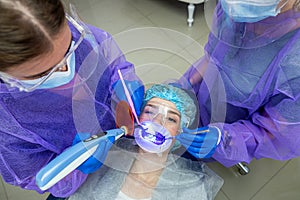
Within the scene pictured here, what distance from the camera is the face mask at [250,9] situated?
807mm

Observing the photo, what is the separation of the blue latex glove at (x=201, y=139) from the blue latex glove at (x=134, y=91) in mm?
191

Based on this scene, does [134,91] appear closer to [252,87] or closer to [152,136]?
[152,136]

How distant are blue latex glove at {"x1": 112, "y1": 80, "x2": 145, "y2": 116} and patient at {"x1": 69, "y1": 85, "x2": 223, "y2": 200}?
27 millimetres

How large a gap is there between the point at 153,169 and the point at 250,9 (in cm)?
68

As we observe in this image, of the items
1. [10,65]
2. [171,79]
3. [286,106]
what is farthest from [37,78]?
[286,106]

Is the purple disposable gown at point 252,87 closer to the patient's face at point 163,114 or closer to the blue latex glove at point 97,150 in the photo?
the patient's face at point 163,114

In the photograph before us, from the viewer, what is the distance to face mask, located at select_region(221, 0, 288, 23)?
807 mm

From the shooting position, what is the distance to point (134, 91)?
1086 mm

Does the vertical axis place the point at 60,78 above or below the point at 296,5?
below

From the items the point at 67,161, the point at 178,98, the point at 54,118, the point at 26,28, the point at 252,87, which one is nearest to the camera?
the point at 26,28

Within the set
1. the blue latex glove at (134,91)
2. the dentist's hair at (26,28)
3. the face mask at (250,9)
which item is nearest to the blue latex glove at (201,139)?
the blue latex glove at (134,91)

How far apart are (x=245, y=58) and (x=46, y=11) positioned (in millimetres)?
672

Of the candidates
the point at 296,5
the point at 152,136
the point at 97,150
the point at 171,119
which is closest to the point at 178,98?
the point at 171,119

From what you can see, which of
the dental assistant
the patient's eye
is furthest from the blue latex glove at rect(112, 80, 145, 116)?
the patient's eye
